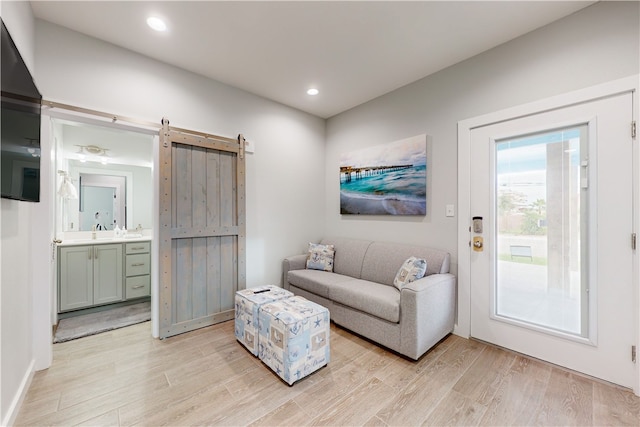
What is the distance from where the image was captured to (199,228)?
278cm

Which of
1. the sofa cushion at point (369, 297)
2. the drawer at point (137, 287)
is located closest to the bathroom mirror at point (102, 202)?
the drawer at point (137, 287)

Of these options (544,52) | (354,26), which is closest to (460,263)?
(544,52)

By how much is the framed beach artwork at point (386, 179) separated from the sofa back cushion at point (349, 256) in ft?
1.40

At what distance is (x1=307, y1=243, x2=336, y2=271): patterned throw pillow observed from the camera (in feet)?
11.2

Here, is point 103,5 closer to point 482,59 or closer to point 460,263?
point 482,59

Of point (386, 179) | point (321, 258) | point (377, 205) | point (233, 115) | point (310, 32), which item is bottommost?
point (321, 258)

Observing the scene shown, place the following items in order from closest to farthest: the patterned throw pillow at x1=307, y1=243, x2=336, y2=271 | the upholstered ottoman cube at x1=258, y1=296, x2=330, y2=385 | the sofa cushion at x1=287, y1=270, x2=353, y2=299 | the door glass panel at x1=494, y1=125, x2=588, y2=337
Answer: the upholstered ottoman cube at x1=258, y1=296, x2=330, y2=385
the door glass panel at x1=494, y1=125, x2=588, y2=337
the sofa cushion at x1=287, y1=270, x2=353, y2=299
the patterned throw pillow at x1=307, y1=243, x2=336, y2=271

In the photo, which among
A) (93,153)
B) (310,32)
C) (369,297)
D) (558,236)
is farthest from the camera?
(93,153)

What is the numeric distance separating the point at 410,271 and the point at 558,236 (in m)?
1.18

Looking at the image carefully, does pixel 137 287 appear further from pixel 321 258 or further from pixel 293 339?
pixel 293 339

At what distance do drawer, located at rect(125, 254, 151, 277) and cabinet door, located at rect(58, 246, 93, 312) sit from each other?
0.38 m

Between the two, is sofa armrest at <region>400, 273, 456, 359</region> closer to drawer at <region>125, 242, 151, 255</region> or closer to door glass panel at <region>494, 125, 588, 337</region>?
door glass panel at <region>494, 125, 588, 337</region>

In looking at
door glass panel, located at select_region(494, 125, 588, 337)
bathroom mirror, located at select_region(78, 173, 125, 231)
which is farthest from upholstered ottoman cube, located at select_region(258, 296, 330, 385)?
bathroom mirror, located at select_region(78, 173, 125, 231)

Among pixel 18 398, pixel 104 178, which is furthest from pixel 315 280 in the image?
pixel 104 178
